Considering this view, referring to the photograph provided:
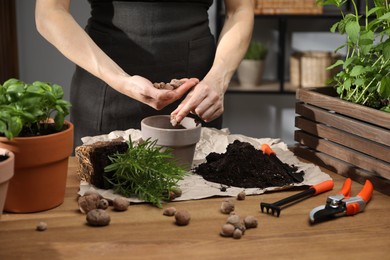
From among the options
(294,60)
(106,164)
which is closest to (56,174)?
(106,164)

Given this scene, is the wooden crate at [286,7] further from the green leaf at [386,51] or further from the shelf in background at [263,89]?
the green leaf at [386,51]

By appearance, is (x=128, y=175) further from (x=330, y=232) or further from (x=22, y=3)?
(x=22, y=3)

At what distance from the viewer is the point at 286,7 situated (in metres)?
4.39

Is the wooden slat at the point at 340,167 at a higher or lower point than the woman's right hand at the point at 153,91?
lower

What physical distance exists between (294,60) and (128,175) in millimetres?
3274

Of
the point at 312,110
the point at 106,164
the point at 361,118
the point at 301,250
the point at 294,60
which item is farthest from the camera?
the point at 294,60

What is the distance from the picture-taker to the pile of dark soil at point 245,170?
4.96ft

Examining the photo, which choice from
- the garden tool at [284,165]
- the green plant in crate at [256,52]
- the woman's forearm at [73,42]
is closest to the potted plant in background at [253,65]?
the green plant in crate at [256,52]

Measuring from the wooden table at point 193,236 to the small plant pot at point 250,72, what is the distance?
320 cm

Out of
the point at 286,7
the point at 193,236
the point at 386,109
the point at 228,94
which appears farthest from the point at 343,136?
the point at 228,94

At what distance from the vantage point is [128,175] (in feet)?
4.65

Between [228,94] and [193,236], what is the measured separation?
3.74 meters

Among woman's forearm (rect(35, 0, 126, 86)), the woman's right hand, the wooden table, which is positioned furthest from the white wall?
the wooden table

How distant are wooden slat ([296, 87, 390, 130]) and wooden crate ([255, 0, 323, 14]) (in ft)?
8.72
